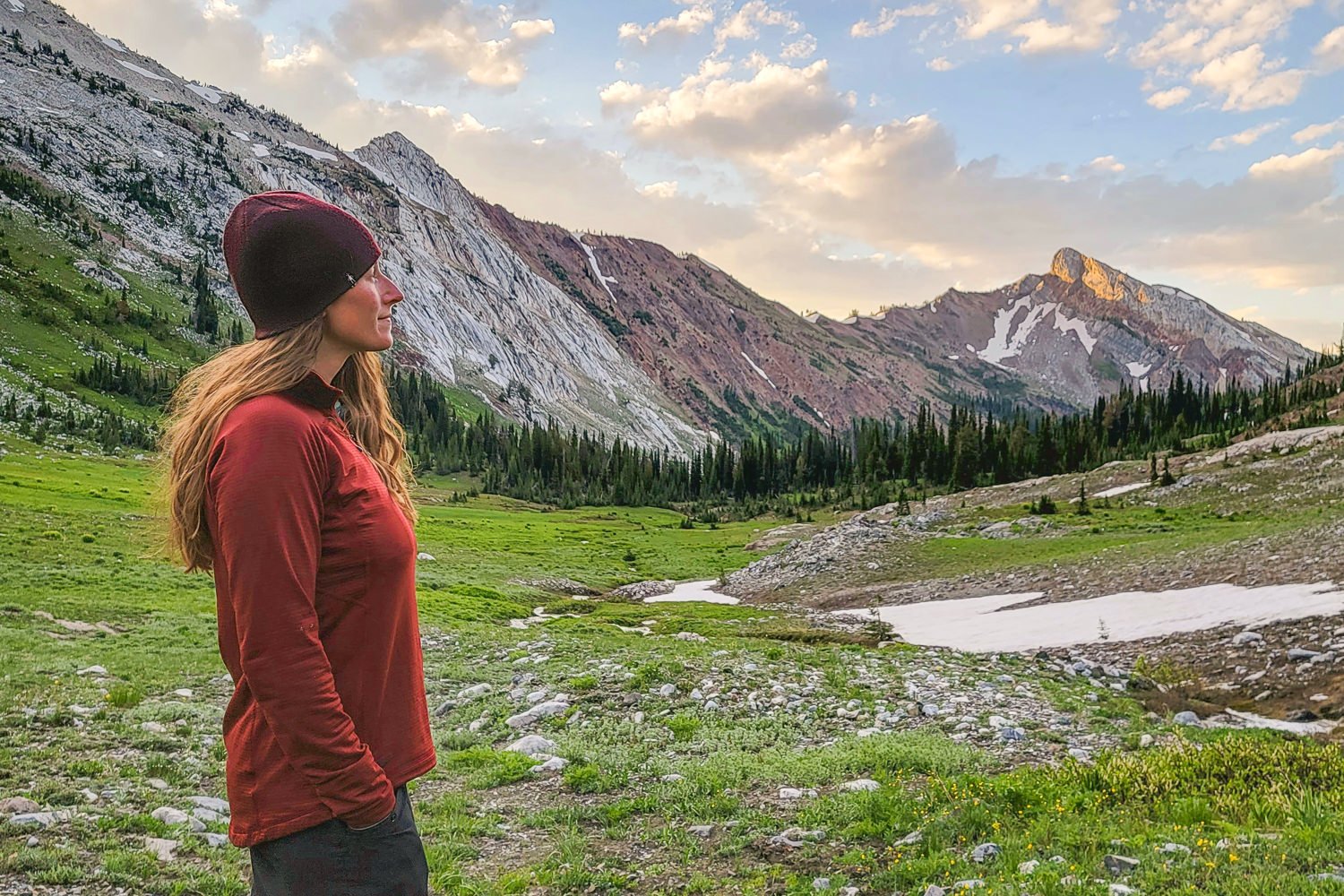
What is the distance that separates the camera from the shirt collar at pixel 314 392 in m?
3.26

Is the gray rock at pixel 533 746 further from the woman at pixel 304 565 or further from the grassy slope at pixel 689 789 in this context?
the woman at pixel 304 565

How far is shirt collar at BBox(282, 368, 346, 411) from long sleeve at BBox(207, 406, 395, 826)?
285 millimetres

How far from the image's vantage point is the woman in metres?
2.87

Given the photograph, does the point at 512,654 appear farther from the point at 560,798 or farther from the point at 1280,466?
the point at 1280,466

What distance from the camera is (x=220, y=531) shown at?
291 cm

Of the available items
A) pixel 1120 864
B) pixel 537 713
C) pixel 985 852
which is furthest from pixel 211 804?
pixel 1120 864

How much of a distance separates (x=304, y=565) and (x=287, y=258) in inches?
55.0

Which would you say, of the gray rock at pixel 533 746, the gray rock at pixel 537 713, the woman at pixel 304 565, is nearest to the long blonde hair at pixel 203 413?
the woman at pixel 304 565

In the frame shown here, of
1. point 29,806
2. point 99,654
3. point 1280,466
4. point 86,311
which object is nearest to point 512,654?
point 99,654

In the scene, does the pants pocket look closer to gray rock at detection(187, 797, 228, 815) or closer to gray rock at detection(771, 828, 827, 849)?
gray rock at detection(771, 828, 827, 849)

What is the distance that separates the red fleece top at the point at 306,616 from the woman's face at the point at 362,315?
273 millimetres

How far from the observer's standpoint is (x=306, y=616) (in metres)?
2.91

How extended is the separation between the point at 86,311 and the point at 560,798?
18611 centimetres

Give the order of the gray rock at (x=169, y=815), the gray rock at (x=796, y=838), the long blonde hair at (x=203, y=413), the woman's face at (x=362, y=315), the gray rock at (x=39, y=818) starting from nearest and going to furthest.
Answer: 1. the long blonde hair at (x=203, y=413)
2. the woman's face at (x=362, y=315)
3. the gray rock at (x=39, y=818)
4. the gray rock at (x=796, y=838)
5. the gray rock at (x=169, y=815)
